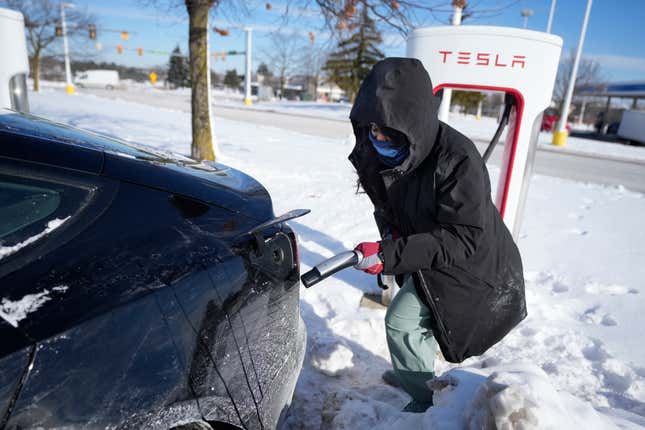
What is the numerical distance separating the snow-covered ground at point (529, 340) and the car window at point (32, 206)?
4.74 ft

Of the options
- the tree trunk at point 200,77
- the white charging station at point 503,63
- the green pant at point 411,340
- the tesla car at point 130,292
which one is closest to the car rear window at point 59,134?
the tesla car at point 130,292

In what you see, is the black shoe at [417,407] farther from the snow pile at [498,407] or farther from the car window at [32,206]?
the car window at [32,206]

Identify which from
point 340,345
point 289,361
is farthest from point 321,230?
point 289,361

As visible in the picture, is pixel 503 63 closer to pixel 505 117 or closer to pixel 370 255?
pixel 505 117

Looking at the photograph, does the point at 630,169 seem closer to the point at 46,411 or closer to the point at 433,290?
the point at 433,290

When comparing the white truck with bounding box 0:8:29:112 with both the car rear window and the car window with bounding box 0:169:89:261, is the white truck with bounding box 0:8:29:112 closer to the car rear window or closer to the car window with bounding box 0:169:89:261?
the car rear window

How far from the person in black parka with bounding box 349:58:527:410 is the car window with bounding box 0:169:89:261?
1.06 meters

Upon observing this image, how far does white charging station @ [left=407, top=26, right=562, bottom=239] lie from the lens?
2902 mm

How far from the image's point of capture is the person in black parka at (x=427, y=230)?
5.64 feet

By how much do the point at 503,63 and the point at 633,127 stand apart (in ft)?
82.2

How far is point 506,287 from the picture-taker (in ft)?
6.47

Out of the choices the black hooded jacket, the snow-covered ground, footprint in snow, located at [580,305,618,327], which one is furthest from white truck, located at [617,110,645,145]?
the black hooded jacket

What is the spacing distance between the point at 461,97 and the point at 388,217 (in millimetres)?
37229

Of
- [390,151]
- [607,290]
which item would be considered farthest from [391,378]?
[607,290]
